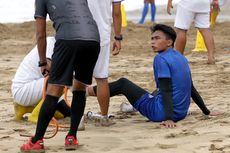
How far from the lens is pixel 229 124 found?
19.6ft

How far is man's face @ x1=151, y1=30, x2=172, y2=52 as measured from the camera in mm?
6414

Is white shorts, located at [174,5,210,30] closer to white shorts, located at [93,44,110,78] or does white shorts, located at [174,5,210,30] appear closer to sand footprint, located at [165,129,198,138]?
white shorts, located at [93,44,110,78]

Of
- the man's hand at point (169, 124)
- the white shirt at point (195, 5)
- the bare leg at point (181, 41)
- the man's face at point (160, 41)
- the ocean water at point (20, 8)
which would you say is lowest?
the ocean water at point (20, 8)

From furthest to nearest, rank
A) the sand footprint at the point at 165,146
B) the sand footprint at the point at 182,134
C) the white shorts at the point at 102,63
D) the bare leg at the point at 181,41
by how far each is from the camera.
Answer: the bare leg at the point at 181,41, the white shorts at the point at 102,63, the sand footprint at the point at 182,134, the sand footprint at the point at 165,146

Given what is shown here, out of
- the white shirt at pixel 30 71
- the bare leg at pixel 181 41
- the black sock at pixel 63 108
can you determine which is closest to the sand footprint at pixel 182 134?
the black sock at pixel 63 108

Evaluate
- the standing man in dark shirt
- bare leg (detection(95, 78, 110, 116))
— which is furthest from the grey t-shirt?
bare leg (detection(95, 78, 110, 116))

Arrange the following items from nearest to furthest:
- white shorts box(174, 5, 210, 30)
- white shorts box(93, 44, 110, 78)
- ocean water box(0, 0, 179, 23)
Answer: white shorts box(93, 44, 110, 78) < white shorts box(174, 5, 210, 30) < ocean water box(0, 0, 179, 23)

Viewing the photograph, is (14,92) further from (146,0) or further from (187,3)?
(146,0)

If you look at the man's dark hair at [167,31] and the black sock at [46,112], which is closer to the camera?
the black sock at [46,112]

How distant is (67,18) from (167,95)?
140 centimetres

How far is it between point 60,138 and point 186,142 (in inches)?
44.1

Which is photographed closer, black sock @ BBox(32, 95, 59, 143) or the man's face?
black sock @ BBox(32, 95, 59, 143)

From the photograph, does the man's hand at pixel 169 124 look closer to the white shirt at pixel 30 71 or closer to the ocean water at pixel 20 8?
the white shirt at pixel 30 71

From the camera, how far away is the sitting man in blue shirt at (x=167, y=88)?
625 centimetres
